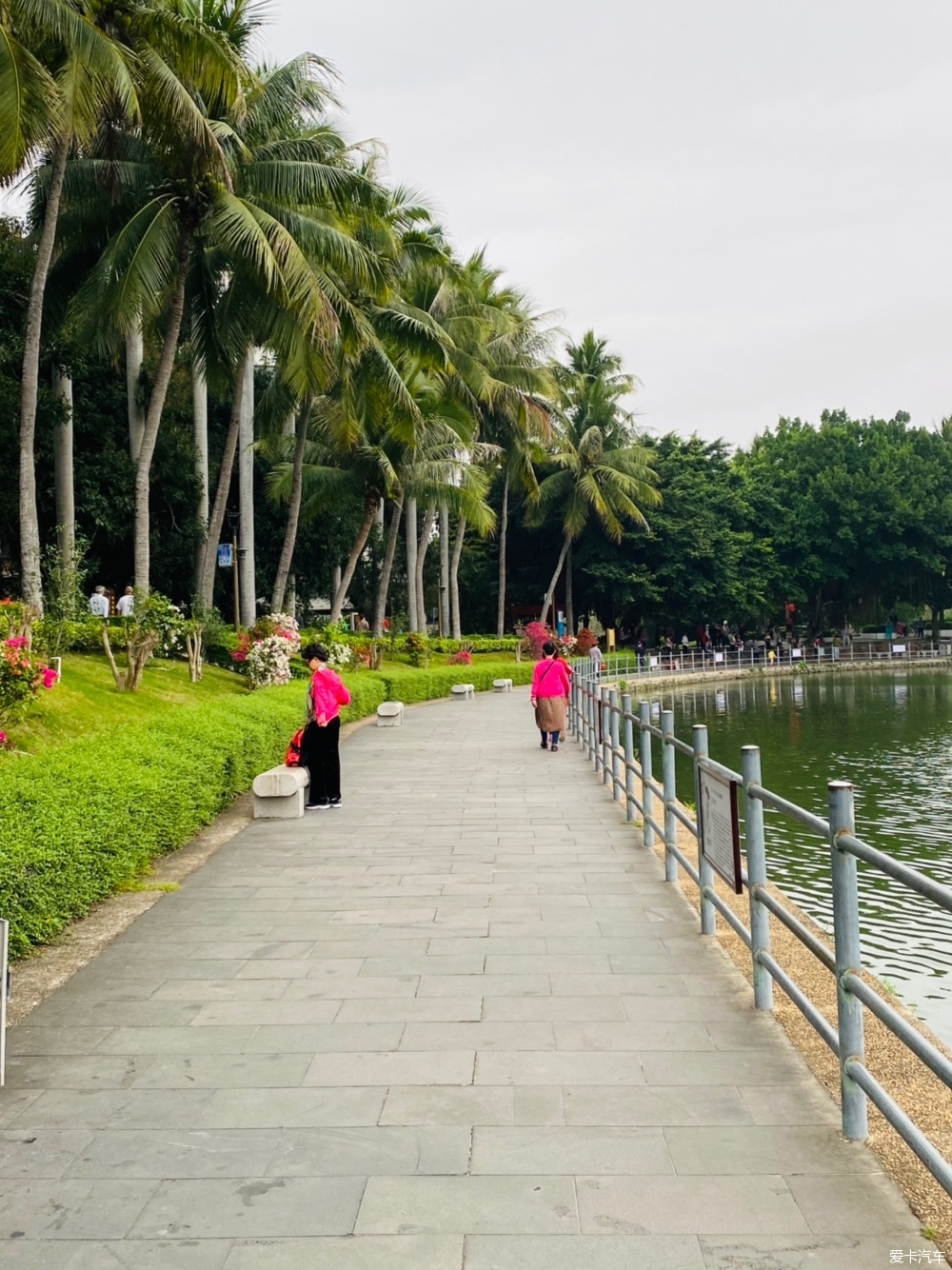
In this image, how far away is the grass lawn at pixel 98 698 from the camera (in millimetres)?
11984

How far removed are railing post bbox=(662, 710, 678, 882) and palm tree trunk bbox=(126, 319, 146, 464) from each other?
20915mm

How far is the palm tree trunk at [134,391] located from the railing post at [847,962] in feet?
80.0

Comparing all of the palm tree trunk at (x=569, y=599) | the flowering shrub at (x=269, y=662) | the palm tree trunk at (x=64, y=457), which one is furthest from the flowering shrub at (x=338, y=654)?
the palm tree trunk at (x=569, y=599)

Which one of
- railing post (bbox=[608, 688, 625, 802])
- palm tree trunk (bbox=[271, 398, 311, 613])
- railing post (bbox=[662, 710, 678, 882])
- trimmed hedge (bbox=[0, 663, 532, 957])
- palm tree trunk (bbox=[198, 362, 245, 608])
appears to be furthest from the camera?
palm tree trunk (bbox=[271, 398, 311, 613])

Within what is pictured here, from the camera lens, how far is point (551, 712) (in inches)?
651

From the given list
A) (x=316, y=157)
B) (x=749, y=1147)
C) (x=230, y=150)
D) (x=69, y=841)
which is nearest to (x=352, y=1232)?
(x=749, y=1147)

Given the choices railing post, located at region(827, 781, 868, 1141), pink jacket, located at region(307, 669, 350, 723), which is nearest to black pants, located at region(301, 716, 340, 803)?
pink jacket, located at region(307, 669, 350, 723)

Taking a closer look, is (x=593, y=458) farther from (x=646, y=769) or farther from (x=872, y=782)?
(x=646, y=769)

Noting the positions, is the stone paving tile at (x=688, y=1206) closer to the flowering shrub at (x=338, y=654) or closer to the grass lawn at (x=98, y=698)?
the grass lawn at (x=98, y=698)

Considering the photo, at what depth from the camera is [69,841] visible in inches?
246

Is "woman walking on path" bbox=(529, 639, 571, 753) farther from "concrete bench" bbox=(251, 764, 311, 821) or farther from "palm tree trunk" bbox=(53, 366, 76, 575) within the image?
"palm tree trunk" bbox=(53, 366, 76, 575)

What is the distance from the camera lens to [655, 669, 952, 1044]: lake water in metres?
8.66

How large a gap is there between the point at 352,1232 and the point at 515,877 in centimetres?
487

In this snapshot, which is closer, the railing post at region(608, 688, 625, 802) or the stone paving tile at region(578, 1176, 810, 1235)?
the stone paving tile at region(578, 1176, 810, 1235)
